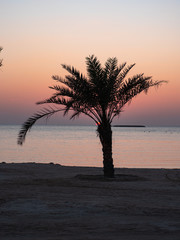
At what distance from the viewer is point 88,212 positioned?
28.5 feet

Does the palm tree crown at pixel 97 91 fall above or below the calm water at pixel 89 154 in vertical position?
above

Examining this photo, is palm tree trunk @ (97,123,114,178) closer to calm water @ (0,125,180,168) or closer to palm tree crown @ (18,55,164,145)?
palm tree crown @ (18,55,164,145)

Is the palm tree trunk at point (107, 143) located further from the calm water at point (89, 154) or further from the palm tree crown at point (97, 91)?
the calm water at point (89, 154)

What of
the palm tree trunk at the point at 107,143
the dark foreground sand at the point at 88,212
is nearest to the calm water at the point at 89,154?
the palm tree trunk at the point at 107,143

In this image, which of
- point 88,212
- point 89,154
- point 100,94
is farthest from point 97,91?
point 89,154

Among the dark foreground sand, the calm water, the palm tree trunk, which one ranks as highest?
the palm tree trunk

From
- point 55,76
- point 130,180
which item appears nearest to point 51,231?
point 130,180

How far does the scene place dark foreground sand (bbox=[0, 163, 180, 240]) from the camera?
6.82m

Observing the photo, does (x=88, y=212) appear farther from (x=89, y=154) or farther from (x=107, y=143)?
(x=89, y=154)

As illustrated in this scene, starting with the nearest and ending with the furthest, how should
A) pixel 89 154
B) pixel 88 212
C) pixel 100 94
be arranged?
pixel 88 212, pixel 100 94, pixel 89 154

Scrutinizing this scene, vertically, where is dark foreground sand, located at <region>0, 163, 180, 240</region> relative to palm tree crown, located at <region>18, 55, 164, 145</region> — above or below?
below

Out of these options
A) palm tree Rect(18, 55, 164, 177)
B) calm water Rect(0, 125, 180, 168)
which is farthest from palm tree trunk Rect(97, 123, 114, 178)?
A: calm water Rect(0, 125, 180, 168)

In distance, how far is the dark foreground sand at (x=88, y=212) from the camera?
269 inches

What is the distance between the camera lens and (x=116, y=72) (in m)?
17.2
